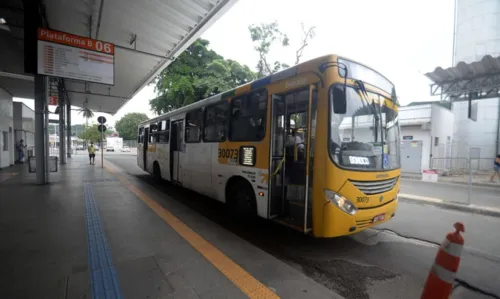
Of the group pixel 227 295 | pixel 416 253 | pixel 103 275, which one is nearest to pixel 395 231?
pixel 416 253

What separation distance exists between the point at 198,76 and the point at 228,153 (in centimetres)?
1282

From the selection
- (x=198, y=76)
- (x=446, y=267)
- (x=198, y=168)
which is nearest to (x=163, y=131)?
(x=198, y=168)

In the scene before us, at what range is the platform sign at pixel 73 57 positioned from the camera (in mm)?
7105

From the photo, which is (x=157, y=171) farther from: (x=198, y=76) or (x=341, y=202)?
(x=198, y=76)

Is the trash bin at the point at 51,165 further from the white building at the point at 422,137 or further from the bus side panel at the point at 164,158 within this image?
the white building at the point at 422,137

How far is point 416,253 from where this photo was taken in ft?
13.2

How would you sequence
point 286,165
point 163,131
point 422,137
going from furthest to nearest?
1. point 422,137
2. point 163,131
3. point 286,165

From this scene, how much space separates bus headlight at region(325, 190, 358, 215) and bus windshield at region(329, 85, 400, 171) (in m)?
0.44

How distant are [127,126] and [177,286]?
65.2 meters

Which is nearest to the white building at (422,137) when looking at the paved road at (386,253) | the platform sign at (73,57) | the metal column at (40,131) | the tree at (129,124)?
the paved road at (386,253)

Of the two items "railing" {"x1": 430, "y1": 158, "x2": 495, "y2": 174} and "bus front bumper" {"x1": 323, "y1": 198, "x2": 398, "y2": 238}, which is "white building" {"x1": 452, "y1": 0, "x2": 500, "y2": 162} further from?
"bus front bumper" {"x1": 323, "y1": 198, "x2": 398, "y2": 238}

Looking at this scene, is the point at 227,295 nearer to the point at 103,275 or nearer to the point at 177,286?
the point at 177,286

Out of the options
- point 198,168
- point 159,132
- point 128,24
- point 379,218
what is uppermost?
point 128,24

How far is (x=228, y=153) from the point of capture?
5.46 m
